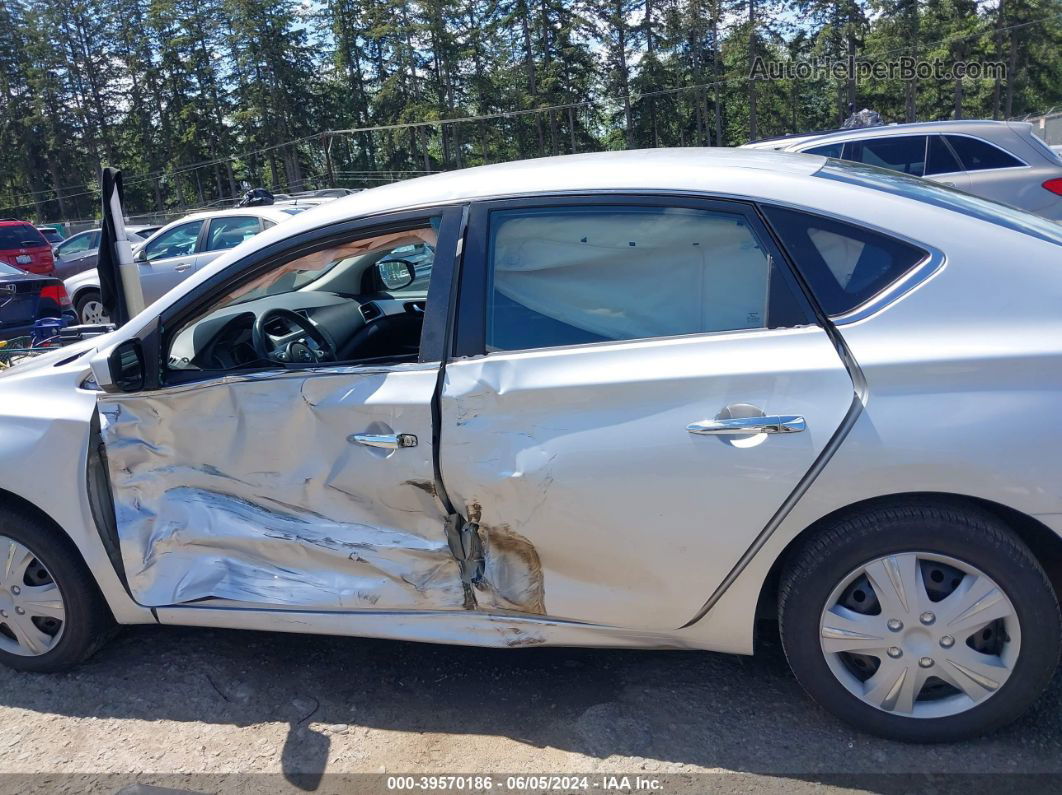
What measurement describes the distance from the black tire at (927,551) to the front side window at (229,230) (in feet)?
32.3

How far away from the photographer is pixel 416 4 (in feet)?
169

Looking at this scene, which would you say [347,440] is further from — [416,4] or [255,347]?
[416,4]

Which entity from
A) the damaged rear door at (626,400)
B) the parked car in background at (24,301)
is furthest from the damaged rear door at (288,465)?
the parked car in background at (24,301)

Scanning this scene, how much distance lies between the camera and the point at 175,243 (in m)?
11.5

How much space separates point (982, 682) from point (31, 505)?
3187 mm

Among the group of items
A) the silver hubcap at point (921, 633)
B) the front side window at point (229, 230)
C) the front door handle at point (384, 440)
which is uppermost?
the front side window at point (229, 230)

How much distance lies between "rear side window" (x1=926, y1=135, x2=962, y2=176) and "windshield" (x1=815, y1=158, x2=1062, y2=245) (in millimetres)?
7197

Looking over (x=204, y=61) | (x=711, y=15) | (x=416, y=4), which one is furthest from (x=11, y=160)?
(x=711, y=15)

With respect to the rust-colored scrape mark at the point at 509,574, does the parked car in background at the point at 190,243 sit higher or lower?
higher

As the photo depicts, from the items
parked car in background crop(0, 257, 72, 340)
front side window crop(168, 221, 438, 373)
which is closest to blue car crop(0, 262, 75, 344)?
parked car in background crop(0, 257, 72, 340)

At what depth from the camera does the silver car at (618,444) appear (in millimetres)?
2256

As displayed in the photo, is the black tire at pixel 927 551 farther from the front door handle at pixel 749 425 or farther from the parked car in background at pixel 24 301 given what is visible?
the parked car in background at pixel 24 301

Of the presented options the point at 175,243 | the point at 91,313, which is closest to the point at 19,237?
the point at 91,313

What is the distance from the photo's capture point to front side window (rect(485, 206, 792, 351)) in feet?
8.11
